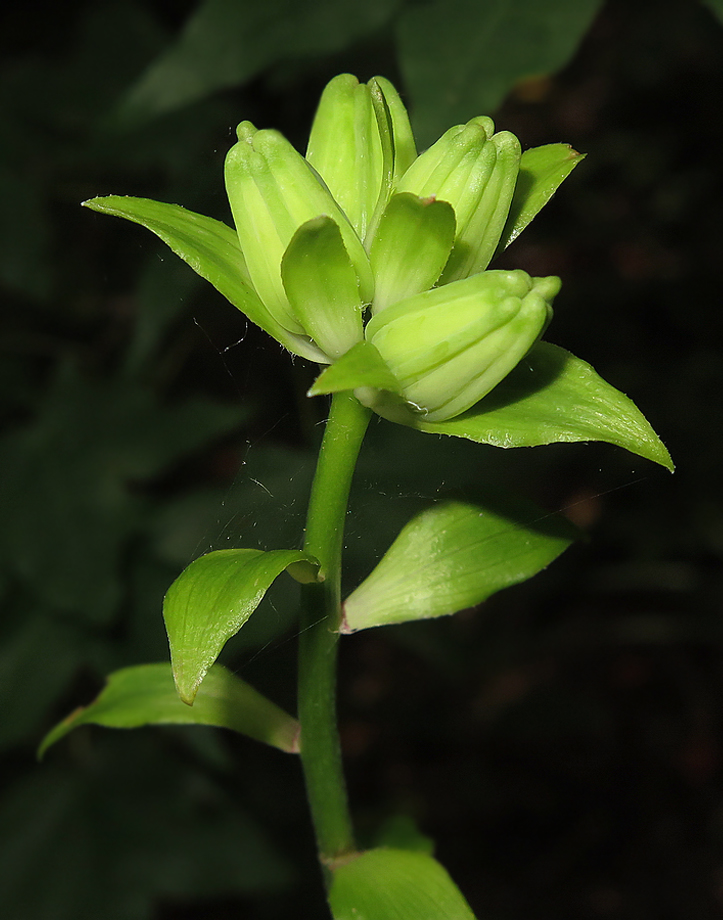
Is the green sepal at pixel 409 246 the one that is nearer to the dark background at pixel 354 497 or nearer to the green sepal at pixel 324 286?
the green sepal at pixel 324 286

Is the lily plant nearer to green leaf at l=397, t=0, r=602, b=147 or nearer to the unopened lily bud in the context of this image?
the unopened lily bud

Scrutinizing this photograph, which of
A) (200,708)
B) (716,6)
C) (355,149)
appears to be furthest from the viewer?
(716,6)

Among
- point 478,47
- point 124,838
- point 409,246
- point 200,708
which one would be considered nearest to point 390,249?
point 409,246

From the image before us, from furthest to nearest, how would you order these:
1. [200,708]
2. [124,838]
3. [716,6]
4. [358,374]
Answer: [124,838] < [716,6] < [200,708] < [358,374]

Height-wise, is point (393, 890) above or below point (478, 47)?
below

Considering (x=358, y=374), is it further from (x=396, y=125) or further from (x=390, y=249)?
(x=396, y=125)

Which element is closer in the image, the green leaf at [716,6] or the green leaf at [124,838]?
the green leaf at [716,6]

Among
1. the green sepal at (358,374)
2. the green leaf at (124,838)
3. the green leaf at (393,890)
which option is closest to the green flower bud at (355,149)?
the green sepal at (358,374)
